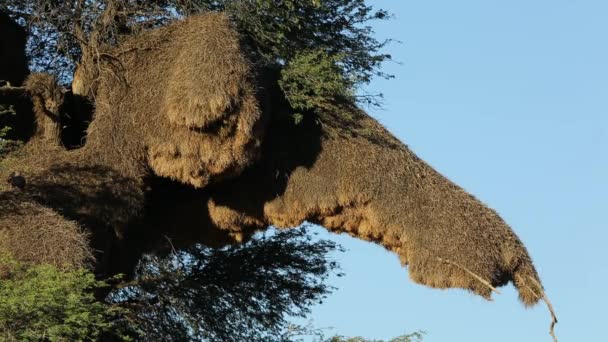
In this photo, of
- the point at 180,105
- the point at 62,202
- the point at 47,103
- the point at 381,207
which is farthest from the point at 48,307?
the point at 381,207

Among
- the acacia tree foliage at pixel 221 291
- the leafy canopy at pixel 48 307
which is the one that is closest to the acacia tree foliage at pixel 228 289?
the acacia tree foliage at pixel 221 291

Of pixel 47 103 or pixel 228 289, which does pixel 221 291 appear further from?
pixel 47 103

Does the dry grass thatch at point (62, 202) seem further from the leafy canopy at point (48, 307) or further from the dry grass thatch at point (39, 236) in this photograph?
the leafy canopy at point (48, 307)

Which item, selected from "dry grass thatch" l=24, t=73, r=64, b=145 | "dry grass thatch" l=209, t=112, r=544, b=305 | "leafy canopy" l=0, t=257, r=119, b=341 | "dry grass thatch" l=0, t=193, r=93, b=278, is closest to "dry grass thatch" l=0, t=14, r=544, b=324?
"dry grass thatch" l=209, t=112, r=544, b=305

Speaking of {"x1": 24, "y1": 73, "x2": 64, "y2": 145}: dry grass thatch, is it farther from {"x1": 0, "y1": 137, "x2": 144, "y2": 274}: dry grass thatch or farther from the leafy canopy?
the leafy canopy

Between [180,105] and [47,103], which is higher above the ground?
A: [180,105]

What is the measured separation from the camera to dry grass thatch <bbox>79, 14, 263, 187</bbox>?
1808 centimetres

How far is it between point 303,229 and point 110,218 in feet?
20.4

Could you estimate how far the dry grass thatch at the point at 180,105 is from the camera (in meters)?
18.1

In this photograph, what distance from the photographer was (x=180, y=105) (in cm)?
1816

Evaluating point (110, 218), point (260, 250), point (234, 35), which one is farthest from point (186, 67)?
point (260, 250)

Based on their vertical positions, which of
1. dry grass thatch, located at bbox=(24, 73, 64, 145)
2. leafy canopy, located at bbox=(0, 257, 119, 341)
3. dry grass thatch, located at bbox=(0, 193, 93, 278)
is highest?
dry grass thatch, located at bbox=(24, 73, 64, 145)

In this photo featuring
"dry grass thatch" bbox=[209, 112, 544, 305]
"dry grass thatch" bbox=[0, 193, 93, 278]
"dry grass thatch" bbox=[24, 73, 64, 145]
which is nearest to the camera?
"dry grass thatch" bbox=[0, 193, 93, 278]

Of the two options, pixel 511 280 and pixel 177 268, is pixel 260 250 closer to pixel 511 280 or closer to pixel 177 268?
pixel 177 268
